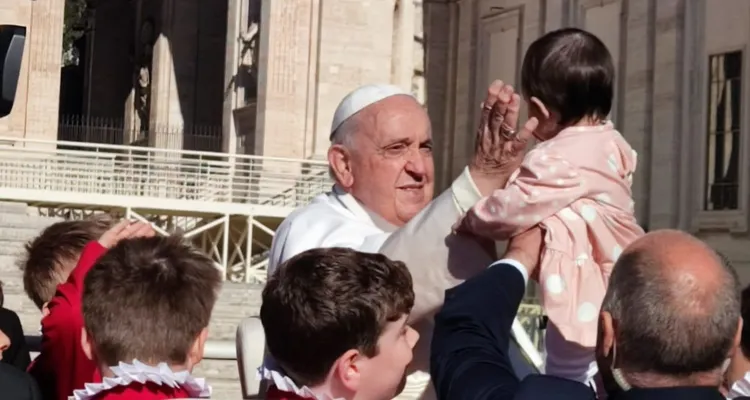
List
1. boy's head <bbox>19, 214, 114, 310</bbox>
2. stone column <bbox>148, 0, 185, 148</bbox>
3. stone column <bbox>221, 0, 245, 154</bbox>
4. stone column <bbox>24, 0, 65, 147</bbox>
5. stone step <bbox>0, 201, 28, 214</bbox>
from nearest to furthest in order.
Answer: boy's head <bbox>19, 214, 114, 310</bbox> → stone step <bbox>0, 201, 28, 214</bbox> → stone column <bbox>24, 0, 65, 147</bbox> → stone column <bbox>221, 0, 245, 154</bbox> → stone column <bbox>148, 0, 185, 148</bbox>

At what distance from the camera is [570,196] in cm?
335

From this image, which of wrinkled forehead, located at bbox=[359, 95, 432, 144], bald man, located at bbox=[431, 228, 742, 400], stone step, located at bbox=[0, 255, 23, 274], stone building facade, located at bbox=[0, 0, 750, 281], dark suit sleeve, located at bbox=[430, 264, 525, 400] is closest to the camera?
bald man, located at bbox=[431, 228, 742, 400]

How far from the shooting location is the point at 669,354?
7.79ft

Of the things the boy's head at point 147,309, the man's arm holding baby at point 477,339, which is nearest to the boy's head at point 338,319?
the man's arm holding baby at point 477,339

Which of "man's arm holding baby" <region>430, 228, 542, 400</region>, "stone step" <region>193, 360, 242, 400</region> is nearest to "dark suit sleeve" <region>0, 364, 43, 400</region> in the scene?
"man's arm holding baby" <region>430, 228, 542, 400</region>

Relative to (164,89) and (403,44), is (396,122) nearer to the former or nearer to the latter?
(403,44)

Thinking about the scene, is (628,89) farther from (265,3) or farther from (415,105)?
(415,105)

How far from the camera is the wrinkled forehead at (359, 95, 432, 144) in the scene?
375 cm

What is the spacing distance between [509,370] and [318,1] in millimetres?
24974

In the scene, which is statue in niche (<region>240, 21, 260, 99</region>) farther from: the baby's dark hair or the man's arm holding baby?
the man's arm holding baby

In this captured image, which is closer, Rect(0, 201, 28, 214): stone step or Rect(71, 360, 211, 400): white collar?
Rect(71, 360, 211, 400): white collar

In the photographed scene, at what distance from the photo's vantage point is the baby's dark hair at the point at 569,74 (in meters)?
3.41

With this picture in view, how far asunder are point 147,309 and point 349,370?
1.75 ft

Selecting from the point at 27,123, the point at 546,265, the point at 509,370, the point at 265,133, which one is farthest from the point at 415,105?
the point at 27,123
